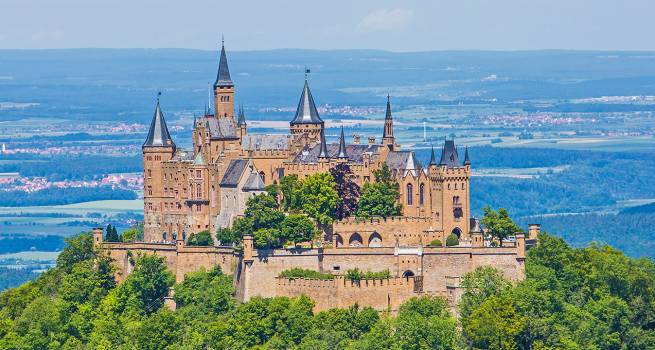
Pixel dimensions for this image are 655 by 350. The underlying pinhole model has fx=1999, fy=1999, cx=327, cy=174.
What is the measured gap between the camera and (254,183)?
114m

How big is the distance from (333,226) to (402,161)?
7030mm

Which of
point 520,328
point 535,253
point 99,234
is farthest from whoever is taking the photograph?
point 99,234

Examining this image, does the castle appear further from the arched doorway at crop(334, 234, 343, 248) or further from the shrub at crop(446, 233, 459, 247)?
the shrub at crop(446, 233, 459, 247)

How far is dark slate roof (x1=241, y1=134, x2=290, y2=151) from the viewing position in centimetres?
11794

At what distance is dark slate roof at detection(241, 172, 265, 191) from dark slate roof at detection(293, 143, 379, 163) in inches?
129

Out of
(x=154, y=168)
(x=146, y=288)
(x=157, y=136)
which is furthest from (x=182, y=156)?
(x=146, y=288)

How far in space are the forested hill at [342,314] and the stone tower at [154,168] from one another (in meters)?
4.92

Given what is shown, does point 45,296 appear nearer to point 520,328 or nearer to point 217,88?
point 217,88

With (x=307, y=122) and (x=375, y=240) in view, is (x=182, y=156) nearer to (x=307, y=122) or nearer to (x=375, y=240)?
(x=307, y=122)

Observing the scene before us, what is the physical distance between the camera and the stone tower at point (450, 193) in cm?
11112

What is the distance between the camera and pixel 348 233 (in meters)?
110

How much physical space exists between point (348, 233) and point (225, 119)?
14.3 metres

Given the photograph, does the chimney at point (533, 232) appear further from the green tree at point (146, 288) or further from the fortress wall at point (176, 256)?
the green tree at point (146, 288)

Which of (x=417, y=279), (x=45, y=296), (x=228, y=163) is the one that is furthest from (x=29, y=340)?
(x=417, y=279)
